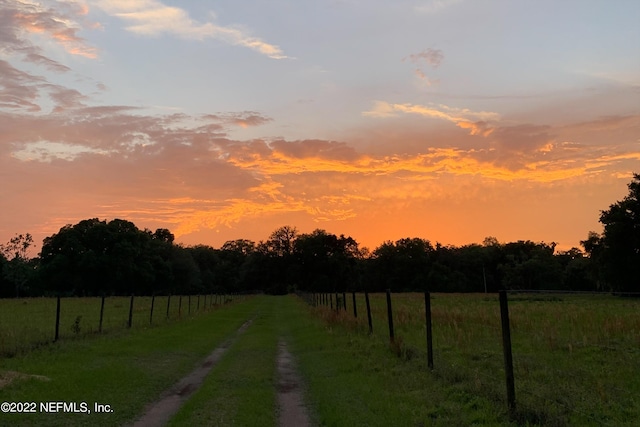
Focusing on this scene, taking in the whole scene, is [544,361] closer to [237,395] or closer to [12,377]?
[237,395]

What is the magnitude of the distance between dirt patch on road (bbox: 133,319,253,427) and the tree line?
59115 mm

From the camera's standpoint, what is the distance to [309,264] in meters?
167

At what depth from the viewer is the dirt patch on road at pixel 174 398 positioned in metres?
8.75

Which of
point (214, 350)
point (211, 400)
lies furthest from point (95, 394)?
point (214, 350)

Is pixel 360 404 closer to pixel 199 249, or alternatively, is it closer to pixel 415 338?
pixel 415 338

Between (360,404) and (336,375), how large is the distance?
328 cm

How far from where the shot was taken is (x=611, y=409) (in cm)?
851

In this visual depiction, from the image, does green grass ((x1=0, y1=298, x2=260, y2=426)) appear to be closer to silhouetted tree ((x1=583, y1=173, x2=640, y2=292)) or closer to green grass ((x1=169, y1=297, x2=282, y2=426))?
green grass ((x1=169, y1=297, x2=282, y2=426))

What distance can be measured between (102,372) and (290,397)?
5.22 m

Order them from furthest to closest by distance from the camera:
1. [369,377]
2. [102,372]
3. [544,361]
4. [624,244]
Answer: [624,244], [544,361], [102,372], [369,377]

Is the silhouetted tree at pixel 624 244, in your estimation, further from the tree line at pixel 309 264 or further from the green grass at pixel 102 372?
the green grass at pixel 102 372

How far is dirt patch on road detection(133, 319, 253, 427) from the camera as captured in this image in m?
8.75

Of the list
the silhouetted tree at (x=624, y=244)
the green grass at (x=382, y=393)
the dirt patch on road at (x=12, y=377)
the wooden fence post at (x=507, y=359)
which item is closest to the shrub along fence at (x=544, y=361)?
the wooden fence post at (x=507, y=359)

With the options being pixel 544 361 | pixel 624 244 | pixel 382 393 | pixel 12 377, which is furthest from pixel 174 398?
pixel 624 244
